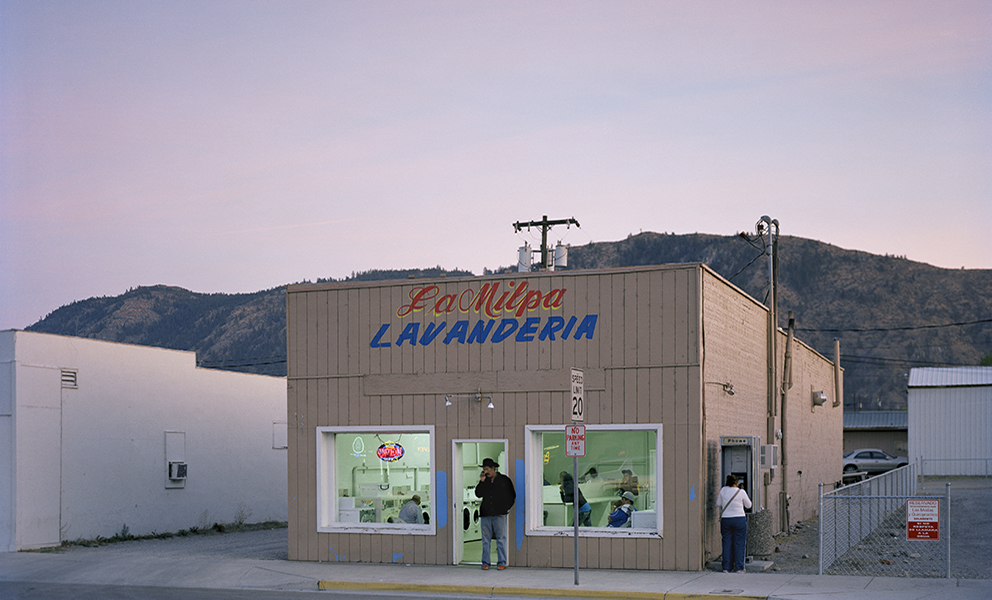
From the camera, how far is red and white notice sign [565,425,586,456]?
13.7 meters

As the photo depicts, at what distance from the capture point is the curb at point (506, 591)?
12958 millimetres

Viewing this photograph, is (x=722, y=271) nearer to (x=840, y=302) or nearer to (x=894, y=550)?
(x=840, y=302)

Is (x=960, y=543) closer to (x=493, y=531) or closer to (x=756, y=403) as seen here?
(x=756, y=403)

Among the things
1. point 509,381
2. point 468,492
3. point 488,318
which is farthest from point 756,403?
point 488,318

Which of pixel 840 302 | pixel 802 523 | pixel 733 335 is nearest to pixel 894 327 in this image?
pixel 840 302

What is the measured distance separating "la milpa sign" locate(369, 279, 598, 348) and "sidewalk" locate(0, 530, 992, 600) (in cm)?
392

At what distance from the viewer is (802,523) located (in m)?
24.1

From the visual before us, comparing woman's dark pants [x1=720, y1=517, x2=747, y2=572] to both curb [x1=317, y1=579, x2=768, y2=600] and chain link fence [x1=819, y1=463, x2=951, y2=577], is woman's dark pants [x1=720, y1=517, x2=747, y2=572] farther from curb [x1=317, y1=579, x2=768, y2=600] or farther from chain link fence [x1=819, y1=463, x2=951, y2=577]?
curb [x1=317, y1=579, x2=768, y2=600]

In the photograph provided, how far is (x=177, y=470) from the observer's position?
24.7 metres

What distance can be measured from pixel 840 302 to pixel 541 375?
350 ft

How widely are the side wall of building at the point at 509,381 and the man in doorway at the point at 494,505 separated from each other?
0.37 metres

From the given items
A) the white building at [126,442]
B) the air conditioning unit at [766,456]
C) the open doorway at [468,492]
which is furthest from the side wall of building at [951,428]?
the open doorway at [468,492]

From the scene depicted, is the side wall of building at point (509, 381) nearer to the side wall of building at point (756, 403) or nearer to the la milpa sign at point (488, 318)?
the la milpa sign at point (488, 318)

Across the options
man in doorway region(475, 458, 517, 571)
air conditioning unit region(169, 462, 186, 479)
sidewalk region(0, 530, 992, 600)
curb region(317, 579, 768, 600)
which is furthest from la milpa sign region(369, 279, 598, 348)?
air conditioning unit region(169, 462, 186, 479)
